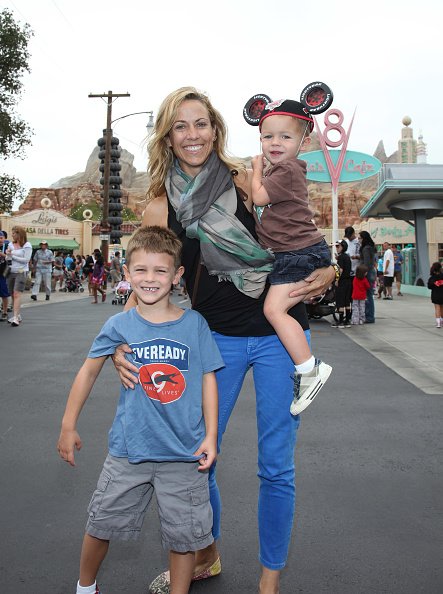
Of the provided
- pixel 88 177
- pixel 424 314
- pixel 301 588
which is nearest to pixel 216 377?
pixel 301 588

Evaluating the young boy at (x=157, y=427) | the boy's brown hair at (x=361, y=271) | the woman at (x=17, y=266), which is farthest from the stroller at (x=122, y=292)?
the young boy at (x=157, y=427)

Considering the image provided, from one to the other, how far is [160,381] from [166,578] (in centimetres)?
84

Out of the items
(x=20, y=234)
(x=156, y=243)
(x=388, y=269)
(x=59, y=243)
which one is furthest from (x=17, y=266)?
(x=59, y=243)

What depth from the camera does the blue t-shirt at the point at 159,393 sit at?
2.24 m

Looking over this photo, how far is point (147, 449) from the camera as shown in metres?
2.23

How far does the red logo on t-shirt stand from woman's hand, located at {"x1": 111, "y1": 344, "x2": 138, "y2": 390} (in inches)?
1.1

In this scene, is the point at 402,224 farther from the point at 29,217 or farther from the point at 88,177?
the point at 88,177

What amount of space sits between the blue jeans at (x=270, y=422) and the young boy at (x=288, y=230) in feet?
0.19

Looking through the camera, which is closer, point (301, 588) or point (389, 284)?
point (301, 588)

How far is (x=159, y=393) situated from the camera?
2.26 meters

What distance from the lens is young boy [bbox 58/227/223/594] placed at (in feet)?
7.25

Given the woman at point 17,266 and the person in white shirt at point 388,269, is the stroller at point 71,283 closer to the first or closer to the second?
the person in white shirt at point 388,269

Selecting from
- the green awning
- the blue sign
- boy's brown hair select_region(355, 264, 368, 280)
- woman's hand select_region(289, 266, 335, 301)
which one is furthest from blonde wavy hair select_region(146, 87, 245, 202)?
the green awning

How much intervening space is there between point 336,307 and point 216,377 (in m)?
10.6
